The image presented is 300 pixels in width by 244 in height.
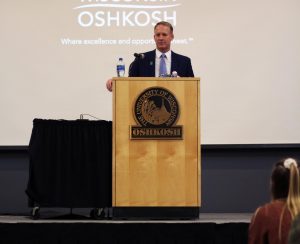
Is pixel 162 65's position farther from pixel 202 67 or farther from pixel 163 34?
pixel 202 67

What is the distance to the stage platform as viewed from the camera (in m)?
4.79

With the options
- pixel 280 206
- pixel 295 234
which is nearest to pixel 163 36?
pixel 280 206

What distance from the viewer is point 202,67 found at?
25.0ft

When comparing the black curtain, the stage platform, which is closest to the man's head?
the black curtain

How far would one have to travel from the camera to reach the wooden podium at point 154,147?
5.32 metres

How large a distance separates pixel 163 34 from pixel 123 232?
186 cm

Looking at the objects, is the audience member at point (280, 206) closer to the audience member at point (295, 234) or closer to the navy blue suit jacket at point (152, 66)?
the audience member at point (295, 234)

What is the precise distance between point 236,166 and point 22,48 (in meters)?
2.74

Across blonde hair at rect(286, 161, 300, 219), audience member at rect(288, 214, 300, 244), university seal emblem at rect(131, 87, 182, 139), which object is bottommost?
audience member at rect(288, 214, 300, 244)

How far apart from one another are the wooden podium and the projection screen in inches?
90.7

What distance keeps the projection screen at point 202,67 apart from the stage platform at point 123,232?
112 inches

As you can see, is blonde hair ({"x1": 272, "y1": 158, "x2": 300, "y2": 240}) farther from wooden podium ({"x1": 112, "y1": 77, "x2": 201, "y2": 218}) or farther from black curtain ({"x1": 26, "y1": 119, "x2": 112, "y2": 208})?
black curtain ({"x1": 26, "y1": 119, "x2": 112, "y2": 208})

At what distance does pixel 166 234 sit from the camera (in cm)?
480

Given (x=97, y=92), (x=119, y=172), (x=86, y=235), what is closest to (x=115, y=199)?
(x=119, y=172)
